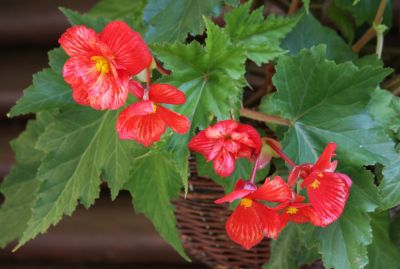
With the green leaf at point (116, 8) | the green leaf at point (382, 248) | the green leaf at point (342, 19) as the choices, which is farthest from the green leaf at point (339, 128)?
the green leaf at point (116, 8)

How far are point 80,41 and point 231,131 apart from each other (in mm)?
132

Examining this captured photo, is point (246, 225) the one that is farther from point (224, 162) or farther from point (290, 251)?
point (290, 251)

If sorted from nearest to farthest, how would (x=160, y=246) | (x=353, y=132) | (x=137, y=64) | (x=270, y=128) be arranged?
(x=137, y=64) < (x=353, y=132) < (x=270, y=128) < (x=160, y=246)

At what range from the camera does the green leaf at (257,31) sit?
2.01 feet

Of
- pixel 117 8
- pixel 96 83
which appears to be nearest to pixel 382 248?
pixel 96 83

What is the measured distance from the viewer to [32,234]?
2.20 feet

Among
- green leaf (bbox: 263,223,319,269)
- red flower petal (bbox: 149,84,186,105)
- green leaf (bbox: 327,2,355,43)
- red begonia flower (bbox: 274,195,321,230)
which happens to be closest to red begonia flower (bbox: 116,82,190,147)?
red flower petal (bbox: 149,84,186,105)

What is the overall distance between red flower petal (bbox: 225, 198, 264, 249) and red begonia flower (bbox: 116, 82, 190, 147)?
0.08 m

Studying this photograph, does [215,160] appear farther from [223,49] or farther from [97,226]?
[97,226]

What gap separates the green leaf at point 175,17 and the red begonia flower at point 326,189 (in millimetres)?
161

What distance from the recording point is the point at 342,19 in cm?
81

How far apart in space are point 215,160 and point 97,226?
99 centimetres

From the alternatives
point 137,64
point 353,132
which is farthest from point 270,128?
point 137,64

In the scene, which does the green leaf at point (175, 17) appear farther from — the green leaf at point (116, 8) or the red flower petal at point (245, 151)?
the green leaf at point (116, 8)
